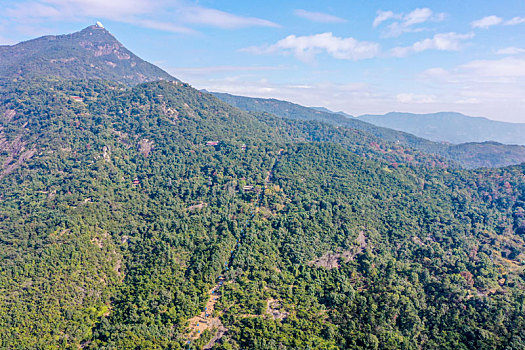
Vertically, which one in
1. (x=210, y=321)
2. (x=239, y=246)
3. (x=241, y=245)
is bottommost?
(x=210, y=321)

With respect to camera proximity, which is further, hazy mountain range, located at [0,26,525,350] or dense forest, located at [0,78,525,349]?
dense forest, located at [0,78,525,349]

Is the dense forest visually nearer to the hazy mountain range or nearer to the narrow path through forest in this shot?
the hazy mountain range

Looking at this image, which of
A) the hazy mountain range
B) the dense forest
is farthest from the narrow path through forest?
the dense forest

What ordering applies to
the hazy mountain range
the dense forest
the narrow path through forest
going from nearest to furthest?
the narrow path through forest < the hazy mountain range < the dense forest

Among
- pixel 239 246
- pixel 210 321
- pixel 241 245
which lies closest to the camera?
pixel 210 321

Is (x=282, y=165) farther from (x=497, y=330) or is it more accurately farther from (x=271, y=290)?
(x=497, y=330)

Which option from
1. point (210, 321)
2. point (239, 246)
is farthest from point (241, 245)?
point (210, 321)

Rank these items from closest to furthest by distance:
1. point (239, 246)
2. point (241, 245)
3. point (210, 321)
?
point (210, 321), point (239, 246), point (241, 245)

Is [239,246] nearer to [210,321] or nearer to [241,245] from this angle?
[241,245]

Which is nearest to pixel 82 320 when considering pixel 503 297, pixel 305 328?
pixel 305 328
